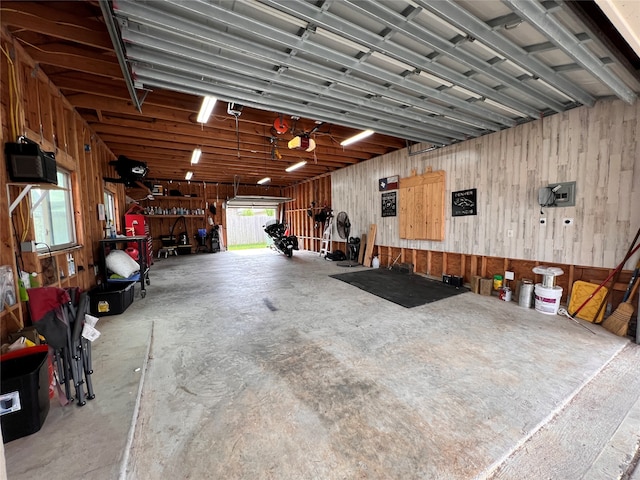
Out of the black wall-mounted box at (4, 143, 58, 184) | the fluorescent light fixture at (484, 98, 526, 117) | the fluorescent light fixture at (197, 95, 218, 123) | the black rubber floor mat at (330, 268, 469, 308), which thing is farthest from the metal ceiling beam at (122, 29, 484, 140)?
the black rubber floor mat at (330, 268, 469, 308)

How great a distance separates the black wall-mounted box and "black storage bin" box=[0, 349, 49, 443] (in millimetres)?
1362

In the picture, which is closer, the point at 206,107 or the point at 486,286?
the point at 206,107

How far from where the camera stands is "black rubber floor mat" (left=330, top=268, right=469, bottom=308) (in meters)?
4.31

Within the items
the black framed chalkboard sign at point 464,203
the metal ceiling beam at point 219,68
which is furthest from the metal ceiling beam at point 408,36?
the black framed chalkboard sign at point 464,203

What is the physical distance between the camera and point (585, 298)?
3.45m

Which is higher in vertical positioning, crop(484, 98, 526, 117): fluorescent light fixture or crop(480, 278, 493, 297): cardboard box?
crop(484, 98, 526, 117): fluorescent light fixture

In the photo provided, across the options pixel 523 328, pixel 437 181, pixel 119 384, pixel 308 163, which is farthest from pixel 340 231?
pixel 119 384

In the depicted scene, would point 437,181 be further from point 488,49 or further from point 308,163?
point 308,163

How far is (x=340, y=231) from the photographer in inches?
326

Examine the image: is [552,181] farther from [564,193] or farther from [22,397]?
[22,397]

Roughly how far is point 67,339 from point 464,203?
5668mm

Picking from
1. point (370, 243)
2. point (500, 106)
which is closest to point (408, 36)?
point (500, 106)

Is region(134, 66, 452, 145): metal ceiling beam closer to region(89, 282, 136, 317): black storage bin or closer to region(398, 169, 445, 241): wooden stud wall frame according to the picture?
region(398, 169, 445, 241): wooden stud wall frame

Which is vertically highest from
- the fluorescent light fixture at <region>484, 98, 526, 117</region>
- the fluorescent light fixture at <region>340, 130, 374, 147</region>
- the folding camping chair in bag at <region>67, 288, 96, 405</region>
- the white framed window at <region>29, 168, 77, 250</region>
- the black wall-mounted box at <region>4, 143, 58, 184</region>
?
the fluorescent light fixture at <region>340, 130, 374, 147</region>
